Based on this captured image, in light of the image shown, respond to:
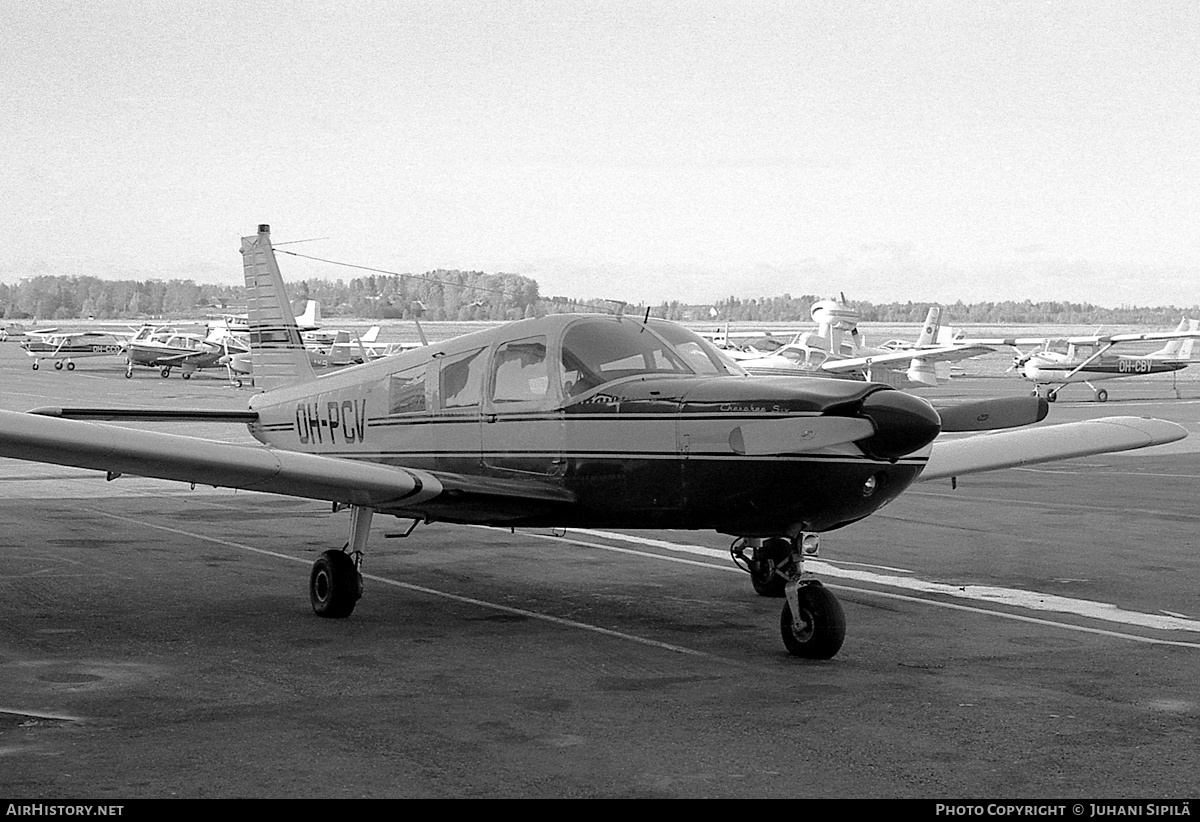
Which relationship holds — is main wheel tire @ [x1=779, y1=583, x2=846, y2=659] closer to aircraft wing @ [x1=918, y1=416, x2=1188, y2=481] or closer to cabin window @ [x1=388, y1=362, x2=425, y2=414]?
aircraft wing @ [x1=918, y1=416, x2=1188, y2=481]

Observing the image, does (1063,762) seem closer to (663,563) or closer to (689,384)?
(689,384)

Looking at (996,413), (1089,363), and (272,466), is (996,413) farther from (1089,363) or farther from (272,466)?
(1089,363)

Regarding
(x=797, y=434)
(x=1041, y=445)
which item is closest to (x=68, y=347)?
(x=1041, y=445)

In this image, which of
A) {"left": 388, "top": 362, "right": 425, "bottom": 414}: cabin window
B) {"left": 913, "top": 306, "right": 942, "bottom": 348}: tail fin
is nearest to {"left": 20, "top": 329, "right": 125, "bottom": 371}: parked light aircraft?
{"left": 913, "top": 306, "right": 942, "bottom": 348}: tail fin

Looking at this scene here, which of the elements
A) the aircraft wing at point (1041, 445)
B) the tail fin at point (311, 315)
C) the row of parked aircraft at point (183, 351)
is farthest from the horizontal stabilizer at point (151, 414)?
the tail fin at point (311, 315)

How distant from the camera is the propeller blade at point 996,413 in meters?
8.25

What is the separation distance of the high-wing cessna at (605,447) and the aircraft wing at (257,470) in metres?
0.01

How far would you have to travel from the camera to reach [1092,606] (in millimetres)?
9445

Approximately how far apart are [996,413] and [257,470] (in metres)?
4.68

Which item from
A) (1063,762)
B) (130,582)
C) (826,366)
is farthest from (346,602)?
(826,366)

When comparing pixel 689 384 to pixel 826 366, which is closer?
pixel 689 384

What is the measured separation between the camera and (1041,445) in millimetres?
10602

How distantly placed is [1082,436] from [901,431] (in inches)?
169

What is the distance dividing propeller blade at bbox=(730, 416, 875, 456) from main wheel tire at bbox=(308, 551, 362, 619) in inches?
118
